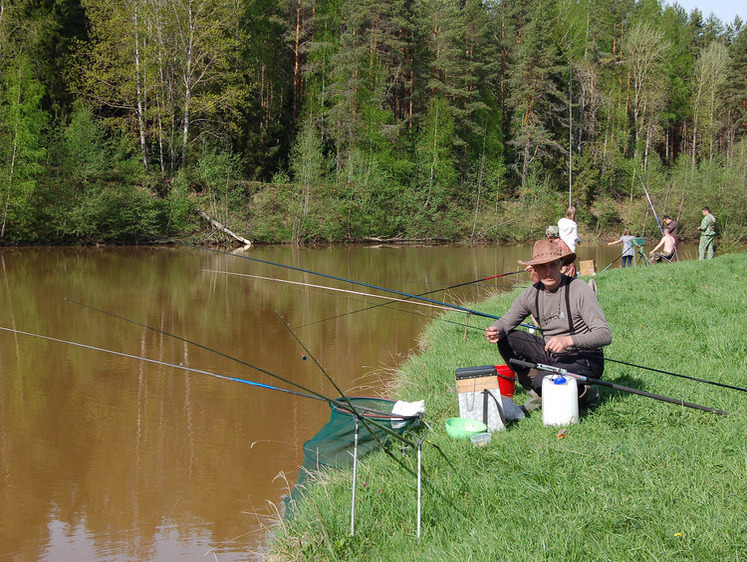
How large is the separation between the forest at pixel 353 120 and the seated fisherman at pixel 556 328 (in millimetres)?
24219

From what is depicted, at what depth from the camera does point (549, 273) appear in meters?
4.55

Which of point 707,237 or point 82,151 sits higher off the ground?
point 82,151

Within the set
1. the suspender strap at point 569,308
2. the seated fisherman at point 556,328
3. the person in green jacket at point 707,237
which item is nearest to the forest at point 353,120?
the person in green jacket at point 707,237

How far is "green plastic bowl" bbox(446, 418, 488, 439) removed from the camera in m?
4.18

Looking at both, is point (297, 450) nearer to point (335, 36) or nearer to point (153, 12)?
point (153, 12)

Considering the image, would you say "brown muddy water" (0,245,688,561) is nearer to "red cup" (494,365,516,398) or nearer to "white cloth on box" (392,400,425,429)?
"white cloth on box" (392,400,425,429)

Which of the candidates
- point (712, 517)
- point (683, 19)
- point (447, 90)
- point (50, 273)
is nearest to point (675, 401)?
point (712, 517)

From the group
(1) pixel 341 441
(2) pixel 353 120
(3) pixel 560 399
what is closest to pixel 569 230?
(3) pixel 560 399

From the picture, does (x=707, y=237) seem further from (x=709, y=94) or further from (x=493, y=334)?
(x=709, y=94)

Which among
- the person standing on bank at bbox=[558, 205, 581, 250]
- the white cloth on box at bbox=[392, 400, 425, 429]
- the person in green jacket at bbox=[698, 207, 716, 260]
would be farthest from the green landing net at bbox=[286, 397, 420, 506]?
the person in green jacket at bbox=[698, 207, 716, 260]

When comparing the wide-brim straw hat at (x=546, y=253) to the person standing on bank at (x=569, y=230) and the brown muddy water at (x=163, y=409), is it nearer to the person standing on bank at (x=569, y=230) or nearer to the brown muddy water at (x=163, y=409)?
the brown muddy water at (x=163, y=409)

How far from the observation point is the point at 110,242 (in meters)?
28.1

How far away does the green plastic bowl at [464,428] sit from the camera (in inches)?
165

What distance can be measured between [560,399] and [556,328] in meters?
0.65
